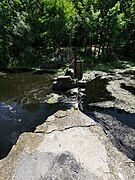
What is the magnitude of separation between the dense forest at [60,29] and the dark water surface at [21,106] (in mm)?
6961

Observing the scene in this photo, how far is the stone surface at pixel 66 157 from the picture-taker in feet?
25.4

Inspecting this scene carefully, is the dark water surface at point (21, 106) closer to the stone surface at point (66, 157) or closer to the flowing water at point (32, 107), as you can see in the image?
the flowing water at point (32, 107)

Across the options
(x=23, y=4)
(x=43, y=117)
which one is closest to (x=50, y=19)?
(x=23, y=4)

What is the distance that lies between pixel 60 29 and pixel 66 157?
21084mm

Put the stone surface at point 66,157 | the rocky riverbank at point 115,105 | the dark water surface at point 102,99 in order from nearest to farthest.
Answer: the stone surface at point 66,157
the rocky riverbank at point 115,105
the dark water surface at point 102,99

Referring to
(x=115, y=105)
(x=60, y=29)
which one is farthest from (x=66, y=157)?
(x=60, y=29)

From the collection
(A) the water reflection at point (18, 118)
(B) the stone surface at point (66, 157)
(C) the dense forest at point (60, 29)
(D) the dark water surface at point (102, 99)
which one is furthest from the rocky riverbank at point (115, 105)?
(C) the dense forest at point (60, 29)

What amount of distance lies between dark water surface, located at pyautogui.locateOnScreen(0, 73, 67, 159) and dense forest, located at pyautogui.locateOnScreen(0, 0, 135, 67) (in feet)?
22.8

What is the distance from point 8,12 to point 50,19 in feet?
22.3

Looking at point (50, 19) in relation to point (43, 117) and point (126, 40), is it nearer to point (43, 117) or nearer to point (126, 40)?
point (126, 40)

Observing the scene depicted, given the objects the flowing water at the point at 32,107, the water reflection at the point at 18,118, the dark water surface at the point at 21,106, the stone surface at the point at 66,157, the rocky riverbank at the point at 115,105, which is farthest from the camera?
the flowing water at the point at 32,107

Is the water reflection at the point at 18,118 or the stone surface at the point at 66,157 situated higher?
the stone surface at the point at 66,157

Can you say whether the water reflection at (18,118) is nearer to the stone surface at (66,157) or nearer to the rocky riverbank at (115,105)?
the stone surface at (66,157)

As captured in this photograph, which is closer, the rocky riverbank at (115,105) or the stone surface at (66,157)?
the stone surface at (66,157)
